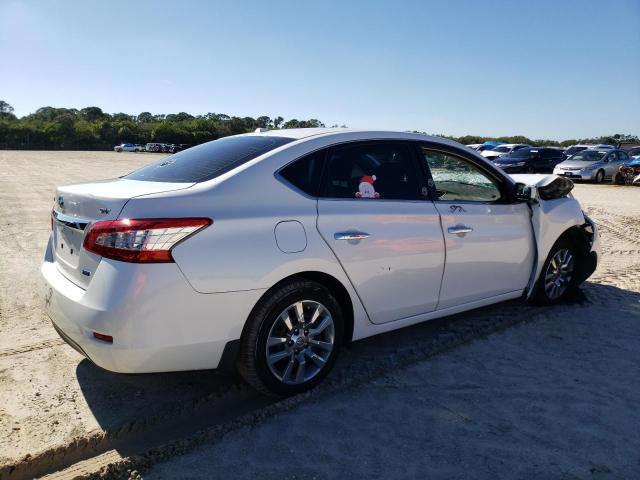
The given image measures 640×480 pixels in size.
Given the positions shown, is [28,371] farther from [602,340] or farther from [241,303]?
[602,340]

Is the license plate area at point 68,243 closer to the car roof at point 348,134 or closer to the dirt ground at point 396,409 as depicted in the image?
the dirt ground at point 396,409

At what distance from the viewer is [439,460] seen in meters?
2.67

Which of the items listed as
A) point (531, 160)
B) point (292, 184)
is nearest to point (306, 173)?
point (292, 184)

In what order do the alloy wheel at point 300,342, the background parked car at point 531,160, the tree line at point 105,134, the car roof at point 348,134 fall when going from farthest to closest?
the tree line at point 105,134
the background parked car at point 531,160
the car roof at point 348,134
the alloy wheel at point 300,342

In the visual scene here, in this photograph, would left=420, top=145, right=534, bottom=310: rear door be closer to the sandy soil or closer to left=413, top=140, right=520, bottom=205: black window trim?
left=413, top=140, right=520, bottom=205: black window trim

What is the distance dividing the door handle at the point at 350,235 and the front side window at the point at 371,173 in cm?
26

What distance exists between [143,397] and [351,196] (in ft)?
6.07

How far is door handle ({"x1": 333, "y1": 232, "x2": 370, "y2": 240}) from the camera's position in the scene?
10.6 feet

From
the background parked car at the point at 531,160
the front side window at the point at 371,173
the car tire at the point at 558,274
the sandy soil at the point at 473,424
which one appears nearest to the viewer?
the sandy soil at the point at 473,424

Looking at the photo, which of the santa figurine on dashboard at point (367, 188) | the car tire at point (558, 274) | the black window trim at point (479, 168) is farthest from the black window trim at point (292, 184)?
the car tire at point (558, 274)

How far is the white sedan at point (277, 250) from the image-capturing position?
267 cm

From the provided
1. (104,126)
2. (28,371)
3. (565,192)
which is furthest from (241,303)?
(104,126)

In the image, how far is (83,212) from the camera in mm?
2934

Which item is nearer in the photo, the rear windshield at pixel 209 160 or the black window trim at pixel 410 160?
the rear windshield at pixel 209 160
